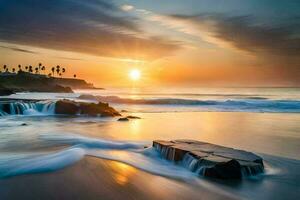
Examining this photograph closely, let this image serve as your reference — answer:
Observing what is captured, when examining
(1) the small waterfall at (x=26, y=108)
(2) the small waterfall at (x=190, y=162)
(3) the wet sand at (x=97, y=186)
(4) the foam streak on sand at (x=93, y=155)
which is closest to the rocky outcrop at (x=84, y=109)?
(1) the small waterfall at (x=26, y=108)

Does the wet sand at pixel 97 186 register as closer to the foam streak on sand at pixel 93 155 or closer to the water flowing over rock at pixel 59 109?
the foam streak on sand at pixel 93 155

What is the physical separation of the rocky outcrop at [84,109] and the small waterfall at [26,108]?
0.68 meters

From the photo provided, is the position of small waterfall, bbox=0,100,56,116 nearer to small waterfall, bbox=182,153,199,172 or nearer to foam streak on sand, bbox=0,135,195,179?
foam streak on sand, bbox=0,135,195,179

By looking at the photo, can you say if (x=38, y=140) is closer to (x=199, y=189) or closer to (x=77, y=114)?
(x=199, y=189)

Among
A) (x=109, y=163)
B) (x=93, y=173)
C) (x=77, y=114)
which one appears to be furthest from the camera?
(x=77, y=114)

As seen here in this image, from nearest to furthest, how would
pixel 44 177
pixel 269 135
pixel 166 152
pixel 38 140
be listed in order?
pixel 44 177 < pixel 166 152 < pixel 38 140 < pixel 269 135

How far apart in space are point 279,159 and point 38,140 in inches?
293

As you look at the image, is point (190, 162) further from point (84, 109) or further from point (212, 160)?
point (84, 109)

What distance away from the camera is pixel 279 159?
745cm

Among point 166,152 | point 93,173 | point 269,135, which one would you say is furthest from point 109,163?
point 269,135

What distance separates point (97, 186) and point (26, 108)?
62.1 ft

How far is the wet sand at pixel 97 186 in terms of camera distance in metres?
4.62

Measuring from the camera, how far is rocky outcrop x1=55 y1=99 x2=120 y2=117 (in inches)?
805

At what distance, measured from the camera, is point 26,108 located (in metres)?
22.1
